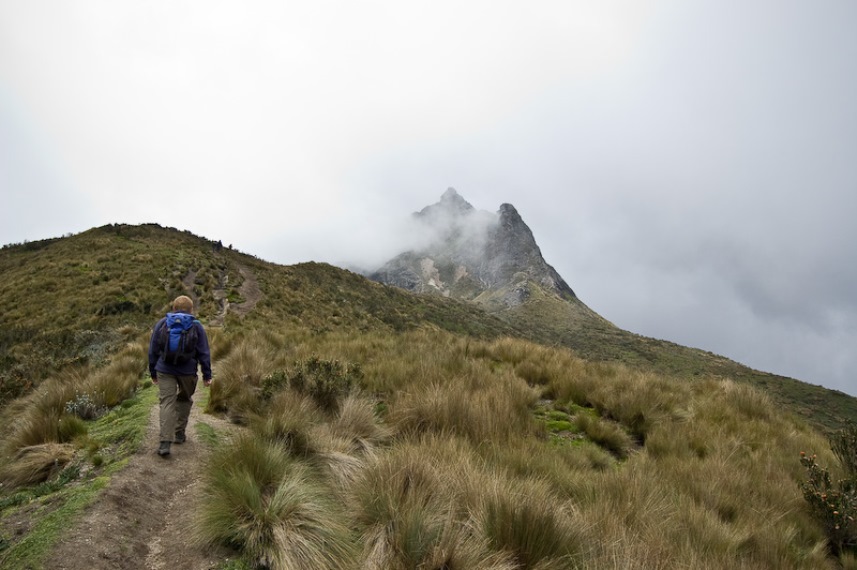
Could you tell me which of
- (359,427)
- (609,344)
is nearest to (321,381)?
(359,427)

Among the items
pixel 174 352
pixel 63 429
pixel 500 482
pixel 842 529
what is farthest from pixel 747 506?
pixel 63 429

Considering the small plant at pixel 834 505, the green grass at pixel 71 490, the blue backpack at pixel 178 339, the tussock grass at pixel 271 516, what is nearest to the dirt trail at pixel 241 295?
the green grass at pixel 71 490

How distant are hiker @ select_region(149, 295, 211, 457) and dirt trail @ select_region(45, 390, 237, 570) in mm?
709

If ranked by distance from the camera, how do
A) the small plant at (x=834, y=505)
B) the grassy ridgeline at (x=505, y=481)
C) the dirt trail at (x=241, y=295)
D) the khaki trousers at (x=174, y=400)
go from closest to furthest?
the grassy ridgeline at (x=505, y=481)
the small plant at (x=834, y=505)
the khaki trousers at (x=174, y=400)
the dirt trail at (x=241, y=295)

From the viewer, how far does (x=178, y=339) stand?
5.59 m

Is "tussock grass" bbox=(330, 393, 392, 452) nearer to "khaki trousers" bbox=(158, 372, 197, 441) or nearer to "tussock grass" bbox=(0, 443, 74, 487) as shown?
"khaki trousers" bbox=(158, 372, 197, 441)

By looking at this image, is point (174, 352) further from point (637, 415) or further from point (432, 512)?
point (637, 415)

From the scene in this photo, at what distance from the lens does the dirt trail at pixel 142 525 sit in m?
3.07

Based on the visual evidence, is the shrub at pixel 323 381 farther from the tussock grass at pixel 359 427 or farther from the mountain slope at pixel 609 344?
the mountain slope at pixel 609 344

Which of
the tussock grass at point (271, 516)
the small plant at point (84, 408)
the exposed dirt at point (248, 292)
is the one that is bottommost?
the small plant at point (84, 408)

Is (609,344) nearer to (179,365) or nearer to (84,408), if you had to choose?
(179,365)

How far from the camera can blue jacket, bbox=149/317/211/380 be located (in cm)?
561

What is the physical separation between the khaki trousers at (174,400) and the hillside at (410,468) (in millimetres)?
342

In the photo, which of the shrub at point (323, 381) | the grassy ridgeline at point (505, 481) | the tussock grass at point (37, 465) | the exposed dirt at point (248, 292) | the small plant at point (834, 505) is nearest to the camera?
the grassy ridgeline at point (505, 481)
